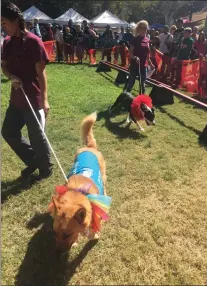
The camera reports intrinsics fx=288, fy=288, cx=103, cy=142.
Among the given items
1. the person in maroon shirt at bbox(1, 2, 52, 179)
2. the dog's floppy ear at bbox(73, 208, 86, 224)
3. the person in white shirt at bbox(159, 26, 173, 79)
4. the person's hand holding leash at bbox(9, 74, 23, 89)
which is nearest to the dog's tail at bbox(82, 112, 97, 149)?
the person in maroon shirt at bbox(1, 2, 52, 179)

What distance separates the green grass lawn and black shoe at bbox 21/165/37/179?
0.16 m

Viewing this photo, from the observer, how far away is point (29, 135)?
3857 millimetres

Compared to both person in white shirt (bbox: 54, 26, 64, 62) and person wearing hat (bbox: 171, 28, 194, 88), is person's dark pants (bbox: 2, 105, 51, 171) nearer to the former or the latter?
person wearing hat (bbox: 171, 28, 194, 88)

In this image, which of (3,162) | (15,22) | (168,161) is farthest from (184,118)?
(15,22)

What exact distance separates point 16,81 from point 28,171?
1.43 meters

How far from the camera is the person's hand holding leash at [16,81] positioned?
11.5ft

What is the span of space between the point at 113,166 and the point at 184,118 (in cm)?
318

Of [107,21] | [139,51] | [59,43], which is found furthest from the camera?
[107,21]

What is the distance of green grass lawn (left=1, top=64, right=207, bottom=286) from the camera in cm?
283

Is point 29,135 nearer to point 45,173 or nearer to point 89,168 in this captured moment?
→ point 45,173

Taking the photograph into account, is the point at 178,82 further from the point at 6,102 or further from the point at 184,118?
the point at 6,102

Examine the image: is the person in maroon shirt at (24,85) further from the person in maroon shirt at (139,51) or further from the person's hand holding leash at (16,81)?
the person in maroon shirt at (139,51)

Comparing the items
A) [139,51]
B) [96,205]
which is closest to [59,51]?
A: [139,51]

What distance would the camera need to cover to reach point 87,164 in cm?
324
